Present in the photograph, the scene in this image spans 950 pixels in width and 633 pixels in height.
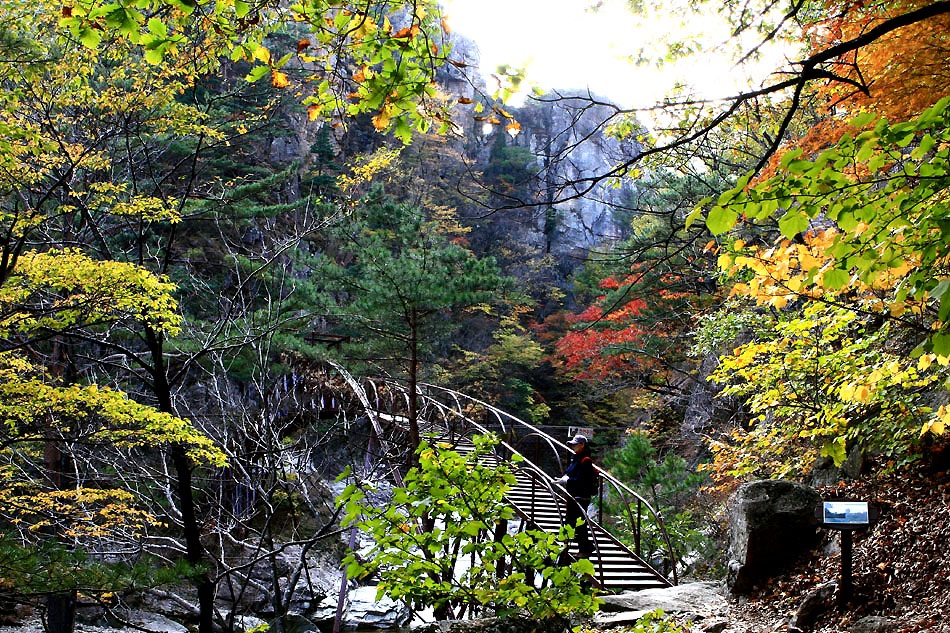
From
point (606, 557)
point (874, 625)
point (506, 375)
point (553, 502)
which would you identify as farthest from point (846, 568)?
point (506, 375)

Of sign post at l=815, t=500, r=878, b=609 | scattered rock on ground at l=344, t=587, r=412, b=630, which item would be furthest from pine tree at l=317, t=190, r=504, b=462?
sign post at l=815, t=500, r=878, b=609

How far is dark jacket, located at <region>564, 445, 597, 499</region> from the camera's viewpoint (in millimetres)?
6152

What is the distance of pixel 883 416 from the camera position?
5.02 m

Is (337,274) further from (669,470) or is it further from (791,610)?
(791,610)

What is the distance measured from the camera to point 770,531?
5.24m

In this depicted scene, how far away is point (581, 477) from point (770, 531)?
6.00ft

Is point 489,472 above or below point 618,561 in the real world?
above

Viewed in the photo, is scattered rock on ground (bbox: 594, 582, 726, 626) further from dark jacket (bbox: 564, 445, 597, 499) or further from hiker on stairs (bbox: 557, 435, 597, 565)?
dark jacket (bbox: 564, 445, 597, 499)

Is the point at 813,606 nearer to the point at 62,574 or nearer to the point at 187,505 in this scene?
the point at 62,574

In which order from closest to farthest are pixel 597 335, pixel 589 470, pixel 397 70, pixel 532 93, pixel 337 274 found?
pixel 397 70 → pixel 532 93 → pixel 589 470 → pixel 337 274 → pixel 597 335

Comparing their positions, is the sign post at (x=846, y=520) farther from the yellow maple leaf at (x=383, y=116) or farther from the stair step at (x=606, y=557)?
the yellow maple leaf at (x=383, y=116)

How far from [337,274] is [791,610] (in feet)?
34.6

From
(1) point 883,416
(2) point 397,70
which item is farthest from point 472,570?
(1) point 883,416

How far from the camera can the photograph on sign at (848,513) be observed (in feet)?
13.1
